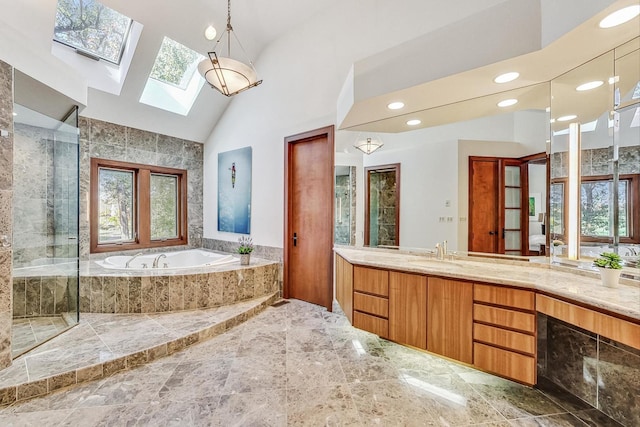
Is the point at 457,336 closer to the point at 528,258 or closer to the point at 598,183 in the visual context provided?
the point at 528,258

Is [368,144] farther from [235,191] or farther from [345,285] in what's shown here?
[235,191]

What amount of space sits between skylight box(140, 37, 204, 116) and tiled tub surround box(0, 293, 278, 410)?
3.13 meters

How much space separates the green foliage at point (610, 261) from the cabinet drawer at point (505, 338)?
0.64 metres

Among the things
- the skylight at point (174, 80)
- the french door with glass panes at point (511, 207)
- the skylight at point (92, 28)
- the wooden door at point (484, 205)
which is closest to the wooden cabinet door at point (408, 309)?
the wooden door at point (484, 205)

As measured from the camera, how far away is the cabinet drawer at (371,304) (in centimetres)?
245

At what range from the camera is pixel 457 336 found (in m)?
2.06

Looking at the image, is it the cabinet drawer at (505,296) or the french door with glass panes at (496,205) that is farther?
the french door with glass panes at (496,205)

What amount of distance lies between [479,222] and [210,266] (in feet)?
10.3

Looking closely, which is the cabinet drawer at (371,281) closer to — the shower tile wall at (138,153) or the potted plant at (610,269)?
the potted plant at (610,269)

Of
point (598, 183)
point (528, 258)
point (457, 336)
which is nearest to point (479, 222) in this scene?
point (528, 258)

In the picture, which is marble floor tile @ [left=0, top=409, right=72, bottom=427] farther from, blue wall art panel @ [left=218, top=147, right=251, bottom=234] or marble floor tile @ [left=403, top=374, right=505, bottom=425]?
blue wall art panel @ [left=218, top=147, right=251, bottom=234]

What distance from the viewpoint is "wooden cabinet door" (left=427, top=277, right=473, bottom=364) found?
6.63 ft

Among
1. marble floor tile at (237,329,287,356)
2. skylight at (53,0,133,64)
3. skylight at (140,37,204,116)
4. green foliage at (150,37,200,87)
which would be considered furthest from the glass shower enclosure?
marble floor tile at (237,329,287,356)

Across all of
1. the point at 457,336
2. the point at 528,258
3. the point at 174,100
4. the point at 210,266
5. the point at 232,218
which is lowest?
the point at 457,336
